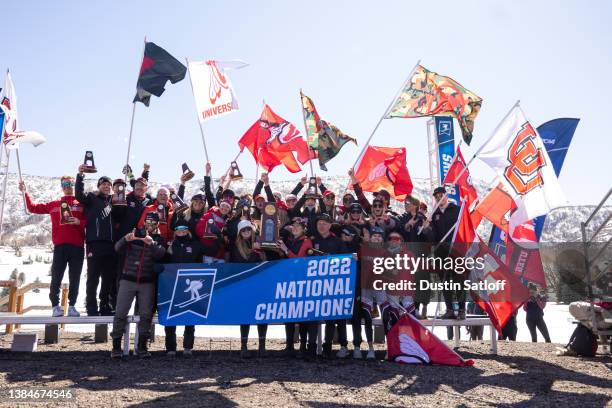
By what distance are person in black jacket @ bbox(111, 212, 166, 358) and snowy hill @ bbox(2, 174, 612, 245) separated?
51323 mm

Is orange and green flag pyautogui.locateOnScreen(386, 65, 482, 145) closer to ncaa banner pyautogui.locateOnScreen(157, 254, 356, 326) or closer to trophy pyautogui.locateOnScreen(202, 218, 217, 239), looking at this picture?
ncaa banner pyautogui.locateOnScreen(157, 254, 356, 326)

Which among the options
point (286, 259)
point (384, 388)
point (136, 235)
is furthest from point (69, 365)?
point (384, 388)

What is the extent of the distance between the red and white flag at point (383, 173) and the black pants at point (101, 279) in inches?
207

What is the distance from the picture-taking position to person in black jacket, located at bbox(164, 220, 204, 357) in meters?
8.62

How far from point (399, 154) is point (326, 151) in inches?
63.6

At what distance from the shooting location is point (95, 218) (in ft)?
28.9

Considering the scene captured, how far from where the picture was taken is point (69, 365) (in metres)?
7.74

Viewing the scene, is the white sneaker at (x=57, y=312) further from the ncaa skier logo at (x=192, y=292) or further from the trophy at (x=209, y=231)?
the trophy at (x=209, y=231)

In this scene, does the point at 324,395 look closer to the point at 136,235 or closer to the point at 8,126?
the point at 136,235

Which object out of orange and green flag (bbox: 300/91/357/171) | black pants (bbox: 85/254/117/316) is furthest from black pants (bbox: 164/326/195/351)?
orange and green flag (bbox: 300/91/357/171)

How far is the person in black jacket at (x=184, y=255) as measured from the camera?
862 centimetres

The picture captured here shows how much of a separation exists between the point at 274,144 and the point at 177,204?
3.45 metres

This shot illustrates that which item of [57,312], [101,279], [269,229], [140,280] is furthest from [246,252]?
[57,312]

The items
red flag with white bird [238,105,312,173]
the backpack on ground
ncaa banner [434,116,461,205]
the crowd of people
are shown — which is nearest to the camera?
the crowd of people
